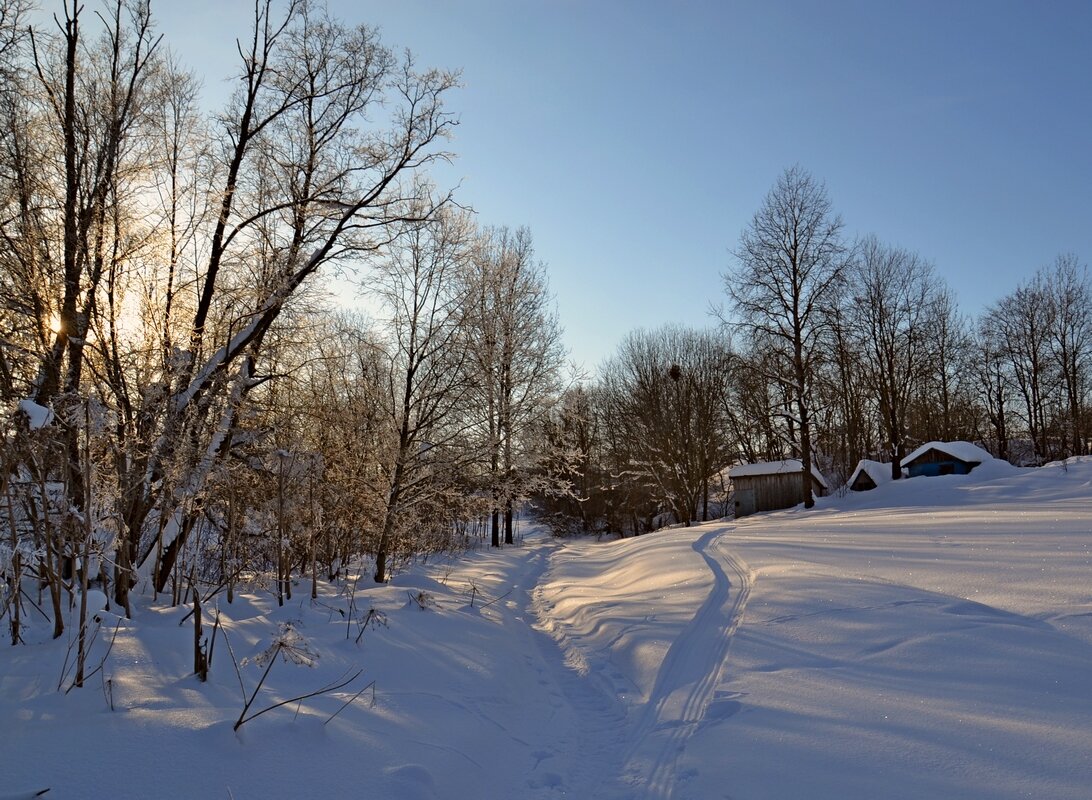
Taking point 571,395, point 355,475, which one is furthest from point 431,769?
point 571,395

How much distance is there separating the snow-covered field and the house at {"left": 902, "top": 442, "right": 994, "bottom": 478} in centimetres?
2590

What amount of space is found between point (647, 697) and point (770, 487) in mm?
29866

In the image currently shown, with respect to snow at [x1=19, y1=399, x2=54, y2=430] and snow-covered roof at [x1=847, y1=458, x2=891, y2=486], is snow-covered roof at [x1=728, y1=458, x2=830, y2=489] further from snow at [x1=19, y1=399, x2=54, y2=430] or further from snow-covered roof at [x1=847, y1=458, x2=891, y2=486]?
snow at [x1=19, y1=399, x2=54, y2=430]

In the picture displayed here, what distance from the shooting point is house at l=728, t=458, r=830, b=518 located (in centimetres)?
3278

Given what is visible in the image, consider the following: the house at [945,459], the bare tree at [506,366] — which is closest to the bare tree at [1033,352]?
the house at [945,459]

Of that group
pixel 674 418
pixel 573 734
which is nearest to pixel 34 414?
pixel 573 734

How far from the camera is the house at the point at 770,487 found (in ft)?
108

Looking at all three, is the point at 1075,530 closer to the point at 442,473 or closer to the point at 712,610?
the point at 712,610

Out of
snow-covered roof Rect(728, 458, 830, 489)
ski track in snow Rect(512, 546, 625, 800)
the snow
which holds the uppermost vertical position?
the snow

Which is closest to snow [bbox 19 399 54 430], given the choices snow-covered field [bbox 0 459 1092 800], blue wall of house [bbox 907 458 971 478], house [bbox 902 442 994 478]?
snow-covered field [bbox 0 459 1092 800]

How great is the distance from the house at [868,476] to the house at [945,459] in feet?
4.70

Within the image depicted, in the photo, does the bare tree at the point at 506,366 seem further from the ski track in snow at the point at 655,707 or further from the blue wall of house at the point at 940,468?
the blue wall of house at the point at 940,468

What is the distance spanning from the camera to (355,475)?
10094 mm

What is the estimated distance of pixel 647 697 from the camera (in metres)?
5.50
